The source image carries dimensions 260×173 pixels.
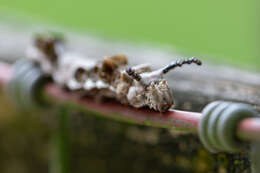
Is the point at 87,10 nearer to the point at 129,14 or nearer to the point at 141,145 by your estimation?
the point at 129,14

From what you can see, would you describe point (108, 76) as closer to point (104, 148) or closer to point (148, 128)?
point (148, 128)

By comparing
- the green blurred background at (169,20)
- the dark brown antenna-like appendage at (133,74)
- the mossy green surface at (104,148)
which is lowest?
the mossy green surface at (104,148)

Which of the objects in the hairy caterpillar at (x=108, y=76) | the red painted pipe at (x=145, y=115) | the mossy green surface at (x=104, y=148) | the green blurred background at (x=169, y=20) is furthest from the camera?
the green blurred background at (x=169, y=20)

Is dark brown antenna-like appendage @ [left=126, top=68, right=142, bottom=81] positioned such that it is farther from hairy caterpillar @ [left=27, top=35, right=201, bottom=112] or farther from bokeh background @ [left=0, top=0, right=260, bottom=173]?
bokeh background @ [left=0, top=0, right=260, bottom=173]

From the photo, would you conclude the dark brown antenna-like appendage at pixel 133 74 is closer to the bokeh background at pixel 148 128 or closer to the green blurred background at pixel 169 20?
the bokeh background at pixel 148 128

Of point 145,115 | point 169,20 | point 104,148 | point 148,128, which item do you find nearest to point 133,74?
point 145,115

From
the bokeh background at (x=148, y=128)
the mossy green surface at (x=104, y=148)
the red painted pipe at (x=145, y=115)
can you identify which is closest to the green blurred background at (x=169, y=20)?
the bokeh background at (x=148, y=128)

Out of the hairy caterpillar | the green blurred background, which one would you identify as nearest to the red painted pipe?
the hairy caterpillar

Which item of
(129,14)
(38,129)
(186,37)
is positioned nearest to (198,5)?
(186,37)
